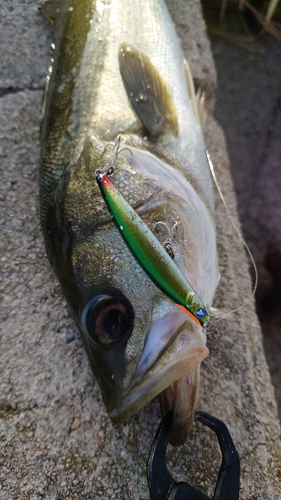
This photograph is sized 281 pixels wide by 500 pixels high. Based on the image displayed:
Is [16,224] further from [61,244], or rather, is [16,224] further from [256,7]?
[256,7]

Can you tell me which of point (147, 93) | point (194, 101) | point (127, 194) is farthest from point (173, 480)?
point (194, 101)

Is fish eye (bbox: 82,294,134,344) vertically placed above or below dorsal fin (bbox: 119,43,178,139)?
below

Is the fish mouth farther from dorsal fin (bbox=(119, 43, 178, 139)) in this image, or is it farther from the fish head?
dorsal fin (bbox=(119, 43, 178, 139))

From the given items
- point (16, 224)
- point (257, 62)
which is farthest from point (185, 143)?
point (257, 62)

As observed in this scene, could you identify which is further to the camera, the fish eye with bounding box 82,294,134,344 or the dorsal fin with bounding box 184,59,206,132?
the dorsal fin with bounding box 184,59,206,132

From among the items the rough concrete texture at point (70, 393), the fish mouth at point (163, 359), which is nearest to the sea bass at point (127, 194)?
the fish mouth at point (163, 359)

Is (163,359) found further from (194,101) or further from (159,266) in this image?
(194,101)

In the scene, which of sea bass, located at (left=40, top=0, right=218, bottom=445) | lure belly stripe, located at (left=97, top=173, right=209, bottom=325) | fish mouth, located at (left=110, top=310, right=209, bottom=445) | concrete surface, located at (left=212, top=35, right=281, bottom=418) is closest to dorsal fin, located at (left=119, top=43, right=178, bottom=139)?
sea bass, located at (left=40, top=0, right=218, bottom=445)

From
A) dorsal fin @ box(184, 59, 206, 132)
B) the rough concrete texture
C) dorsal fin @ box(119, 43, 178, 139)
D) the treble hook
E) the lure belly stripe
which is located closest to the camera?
the lure belly stripe
